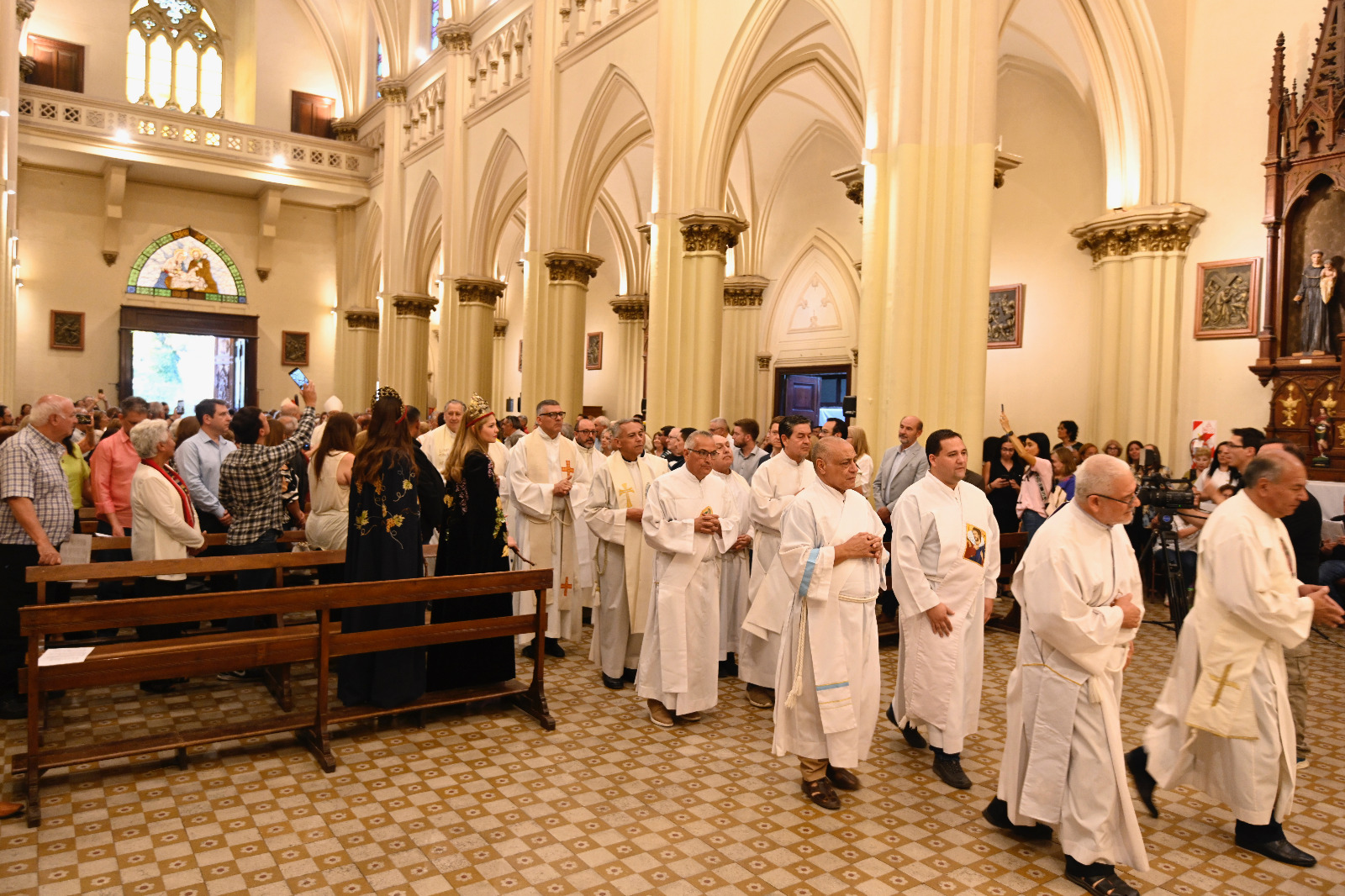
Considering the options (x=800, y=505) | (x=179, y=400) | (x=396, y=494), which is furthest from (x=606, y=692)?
(x=179, y=400)

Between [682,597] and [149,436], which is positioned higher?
[149,436]

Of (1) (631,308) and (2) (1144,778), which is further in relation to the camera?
(1) (631,308)

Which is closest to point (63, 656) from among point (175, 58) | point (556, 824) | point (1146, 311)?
point (556, 824)

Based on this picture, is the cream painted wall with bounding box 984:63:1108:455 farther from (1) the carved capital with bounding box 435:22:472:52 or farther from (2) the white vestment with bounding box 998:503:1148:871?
(1) the carved capital with bounding box 435:22:472:52

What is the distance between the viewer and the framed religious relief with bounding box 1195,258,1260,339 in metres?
10.2

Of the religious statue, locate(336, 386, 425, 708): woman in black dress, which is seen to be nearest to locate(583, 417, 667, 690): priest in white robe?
locate(336, 386, 425, 708): woman in black dress

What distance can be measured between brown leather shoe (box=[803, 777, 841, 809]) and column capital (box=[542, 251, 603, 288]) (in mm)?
11263

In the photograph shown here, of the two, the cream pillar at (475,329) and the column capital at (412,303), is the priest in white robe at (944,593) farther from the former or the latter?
the column capital at (412,303)

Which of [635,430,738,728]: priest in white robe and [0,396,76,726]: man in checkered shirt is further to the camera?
[635,430,738,728]: priest in white robe

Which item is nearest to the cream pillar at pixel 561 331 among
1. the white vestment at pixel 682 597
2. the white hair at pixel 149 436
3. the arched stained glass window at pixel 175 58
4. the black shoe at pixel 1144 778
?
the white hair at pixel 149 436

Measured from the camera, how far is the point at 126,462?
605 cm

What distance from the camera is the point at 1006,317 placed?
13.5m

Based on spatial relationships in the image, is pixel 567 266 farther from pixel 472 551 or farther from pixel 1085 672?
pixel 1085 672

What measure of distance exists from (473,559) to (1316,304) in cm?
952
